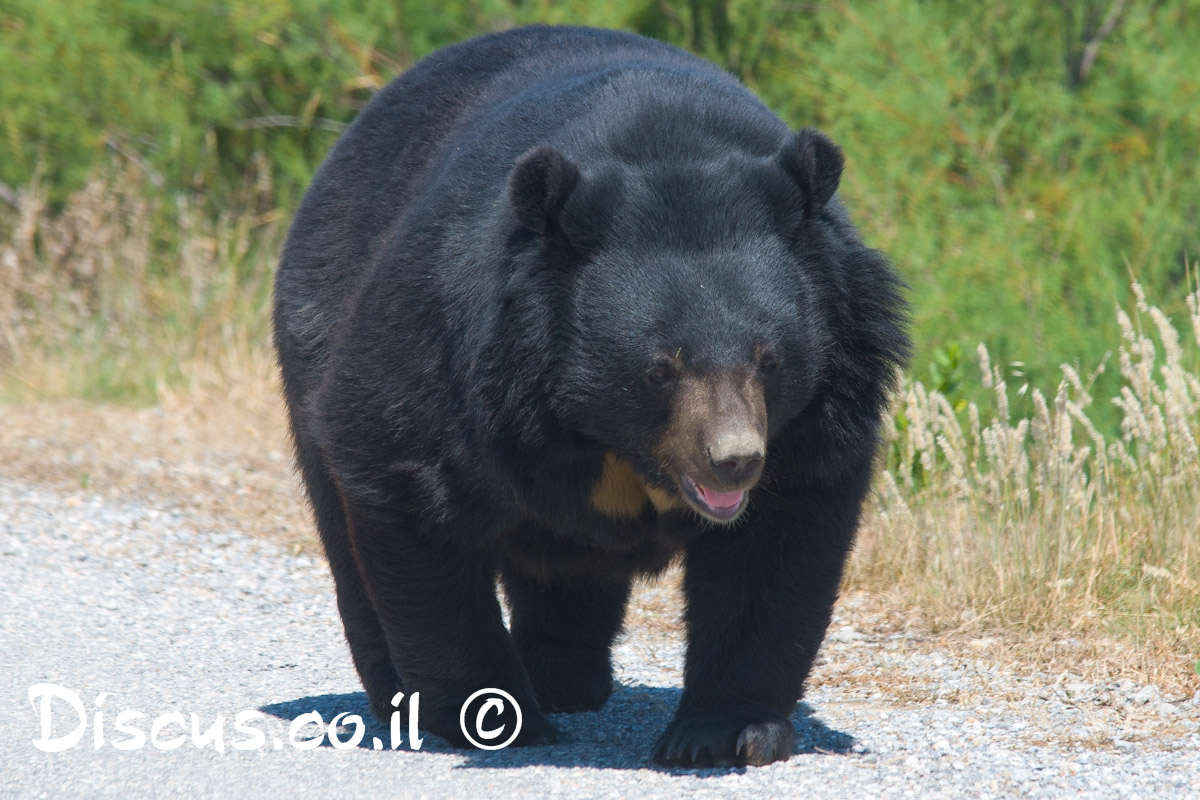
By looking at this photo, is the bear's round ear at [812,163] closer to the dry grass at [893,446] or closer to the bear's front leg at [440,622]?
the bear's front leg at [440,622]

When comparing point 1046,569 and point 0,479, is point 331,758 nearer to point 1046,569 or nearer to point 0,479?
point 1046,569

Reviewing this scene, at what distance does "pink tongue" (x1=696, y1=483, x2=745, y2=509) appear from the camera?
3.78 m

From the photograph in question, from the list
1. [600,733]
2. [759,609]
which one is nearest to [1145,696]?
[759,609]

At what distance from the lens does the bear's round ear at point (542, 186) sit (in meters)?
3.74

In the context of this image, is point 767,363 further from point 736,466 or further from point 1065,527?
point 1065,527

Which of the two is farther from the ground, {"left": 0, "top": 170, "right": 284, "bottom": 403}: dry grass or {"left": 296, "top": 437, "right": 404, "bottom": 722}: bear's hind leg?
{"left": 296, "top": 437, "right": 404, "bottom": 722}: bear's hind leg

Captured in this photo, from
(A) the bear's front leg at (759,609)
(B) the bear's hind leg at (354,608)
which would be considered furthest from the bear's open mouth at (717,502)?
(B) the bear's hind leg at (354,608)

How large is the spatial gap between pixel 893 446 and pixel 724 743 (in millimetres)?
3135

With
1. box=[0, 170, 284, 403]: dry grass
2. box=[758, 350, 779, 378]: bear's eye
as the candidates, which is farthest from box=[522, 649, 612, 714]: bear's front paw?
A: box=[0, 170, 284, 403]: dry grass

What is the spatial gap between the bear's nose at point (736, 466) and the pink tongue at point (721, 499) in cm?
14

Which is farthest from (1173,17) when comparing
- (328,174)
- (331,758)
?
(331,758)

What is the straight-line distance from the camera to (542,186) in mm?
3787

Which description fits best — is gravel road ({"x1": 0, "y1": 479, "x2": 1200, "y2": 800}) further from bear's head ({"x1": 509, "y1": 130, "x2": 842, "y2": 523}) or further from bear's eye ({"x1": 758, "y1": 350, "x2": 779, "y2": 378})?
bear's eye ({"x1": 758, "y1": 350, "x2": 779, "y2": 378})

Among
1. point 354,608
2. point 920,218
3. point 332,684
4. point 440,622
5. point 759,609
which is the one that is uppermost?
point 920,218
